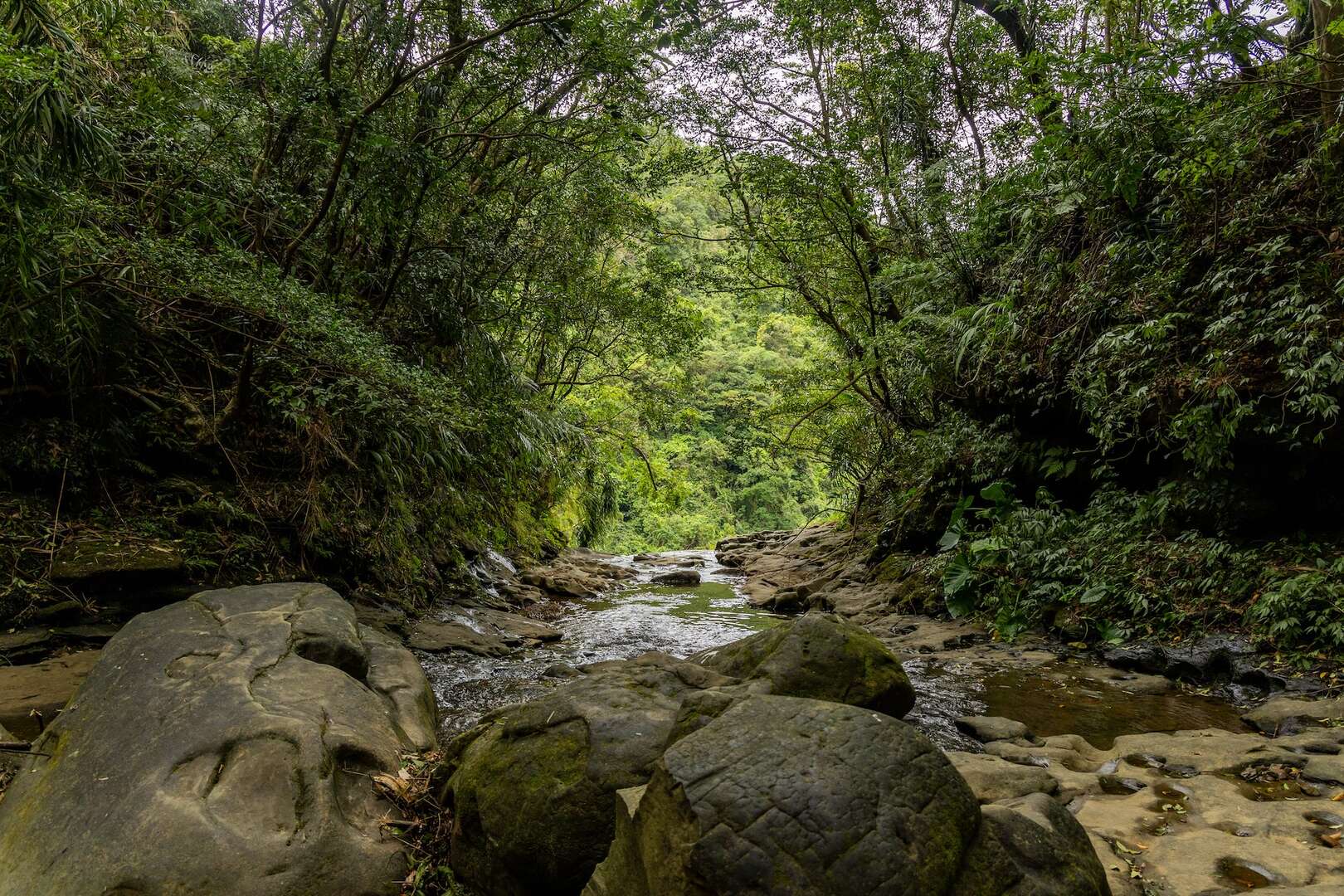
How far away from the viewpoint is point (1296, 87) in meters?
5.64

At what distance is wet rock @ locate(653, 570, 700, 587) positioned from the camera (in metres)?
13.1

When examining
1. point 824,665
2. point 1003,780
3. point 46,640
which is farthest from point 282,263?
point 1003,780

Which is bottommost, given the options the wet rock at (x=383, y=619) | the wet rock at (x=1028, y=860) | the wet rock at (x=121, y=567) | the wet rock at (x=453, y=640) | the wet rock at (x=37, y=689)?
the wet rock at (x=453, y=640)

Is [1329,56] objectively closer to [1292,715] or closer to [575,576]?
[1292,715]

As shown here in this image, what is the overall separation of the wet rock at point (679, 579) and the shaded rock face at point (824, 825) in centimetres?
1091

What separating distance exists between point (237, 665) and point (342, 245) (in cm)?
493

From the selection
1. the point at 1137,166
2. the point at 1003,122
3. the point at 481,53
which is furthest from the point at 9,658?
the point at 1003,122

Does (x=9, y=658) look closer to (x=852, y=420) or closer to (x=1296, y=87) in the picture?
(x=1296, y=87)

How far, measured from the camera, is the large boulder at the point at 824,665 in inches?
156

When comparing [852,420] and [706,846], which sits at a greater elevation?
[852,420]

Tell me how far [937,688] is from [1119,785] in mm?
2135

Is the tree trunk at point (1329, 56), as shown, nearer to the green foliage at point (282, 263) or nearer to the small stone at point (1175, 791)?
the small stone at point (1175, 791)

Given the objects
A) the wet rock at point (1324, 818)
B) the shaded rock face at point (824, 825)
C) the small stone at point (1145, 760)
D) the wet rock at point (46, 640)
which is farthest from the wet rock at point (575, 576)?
the wet rock at point (1324, 818)

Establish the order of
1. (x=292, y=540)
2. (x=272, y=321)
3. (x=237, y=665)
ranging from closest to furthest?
(x=237, y=665)
(x=272, y=321)
(x=292, y=540)
